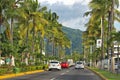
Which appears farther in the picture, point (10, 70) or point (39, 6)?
point (39, 6)

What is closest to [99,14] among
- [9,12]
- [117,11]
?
[117,11]

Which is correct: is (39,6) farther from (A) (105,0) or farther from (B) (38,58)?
(A) (105,0)

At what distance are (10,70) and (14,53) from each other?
6439 millimetres

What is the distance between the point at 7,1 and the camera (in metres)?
46.7

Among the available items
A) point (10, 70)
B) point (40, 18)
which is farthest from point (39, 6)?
point (10, 70)

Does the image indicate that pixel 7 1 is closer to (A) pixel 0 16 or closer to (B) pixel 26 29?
(A) pixel 0 16

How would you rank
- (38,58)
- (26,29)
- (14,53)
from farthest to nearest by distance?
(38,58)
(26,29)
(14,53)

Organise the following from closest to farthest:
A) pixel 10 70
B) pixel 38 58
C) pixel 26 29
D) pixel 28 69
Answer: pixel 10 70
pixel 28 69
pixel 26 29
pixel 38 58

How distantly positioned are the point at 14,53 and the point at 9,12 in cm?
620

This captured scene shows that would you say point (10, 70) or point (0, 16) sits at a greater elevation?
point (0, 16)

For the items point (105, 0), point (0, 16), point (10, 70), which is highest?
point (105, 0)

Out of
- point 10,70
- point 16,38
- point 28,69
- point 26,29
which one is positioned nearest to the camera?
point 10,70

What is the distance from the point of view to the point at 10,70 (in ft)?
146

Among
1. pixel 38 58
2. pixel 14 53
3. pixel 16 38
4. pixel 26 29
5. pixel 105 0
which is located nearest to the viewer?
pixel 14 53
